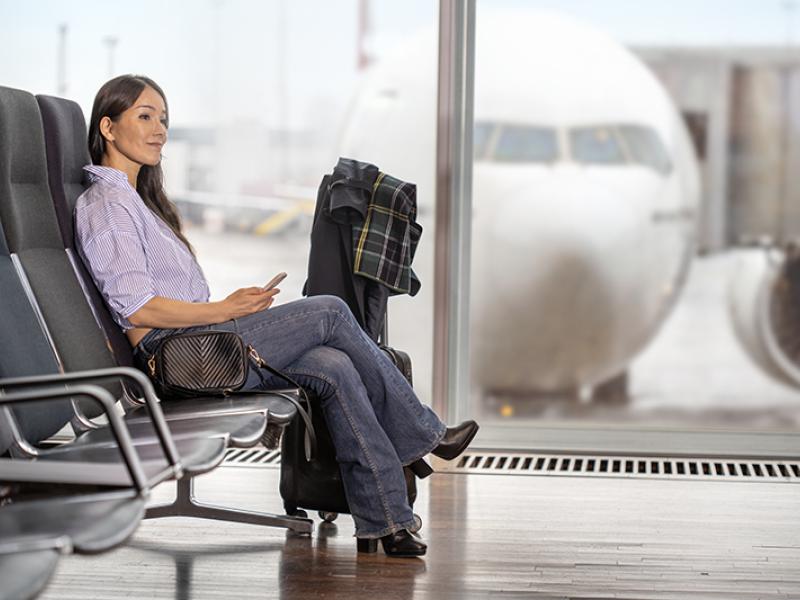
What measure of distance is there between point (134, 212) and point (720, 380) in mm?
4879

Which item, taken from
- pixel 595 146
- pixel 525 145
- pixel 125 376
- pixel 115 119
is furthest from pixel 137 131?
pixel 595 146

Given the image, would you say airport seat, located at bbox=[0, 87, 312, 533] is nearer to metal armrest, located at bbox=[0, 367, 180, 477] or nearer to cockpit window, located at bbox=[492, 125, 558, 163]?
metal armrest, located at bbox=[0, 367, 180, 477]

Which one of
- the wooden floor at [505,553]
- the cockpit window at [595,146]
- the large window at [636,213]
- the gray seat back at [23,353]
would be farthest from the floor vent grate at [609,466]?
the cockpit window at [595,146]

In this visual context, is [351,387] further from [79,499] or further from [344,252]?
[79,499]

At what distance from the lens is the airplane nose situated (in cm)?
559

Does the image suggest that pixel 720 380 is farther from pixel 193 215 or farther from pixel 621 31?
pixel 193 215

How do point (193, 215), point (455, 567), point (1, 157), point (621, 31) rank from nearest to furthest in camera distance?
point (1, 157), point (455, 567), point (193, 215), point (621, 31)

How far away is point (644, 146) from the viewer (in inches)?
225

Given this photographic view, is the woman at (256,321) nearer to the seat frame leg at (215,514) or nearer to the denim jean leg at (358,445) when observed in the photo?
the denim jean leg at (358,445)

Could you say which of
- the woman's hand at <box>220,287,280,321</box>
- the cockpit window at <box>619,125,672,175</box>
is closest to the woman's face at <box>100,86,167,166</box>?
the woman's hand at <box>220,287,280,321</box>

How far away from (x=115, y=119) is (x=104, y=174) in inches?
5.5

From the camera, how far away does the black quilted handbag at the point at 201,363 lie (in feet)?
7.79

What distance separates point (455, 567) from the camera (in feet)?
8.12

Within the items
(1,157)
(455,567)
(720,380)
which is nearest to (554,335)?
(720,380)
